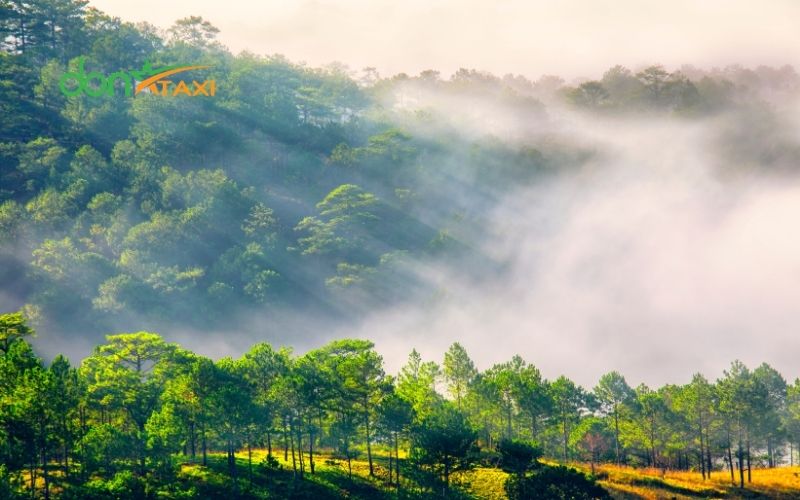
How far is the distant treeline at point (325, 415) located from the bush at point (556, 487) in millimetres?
2222

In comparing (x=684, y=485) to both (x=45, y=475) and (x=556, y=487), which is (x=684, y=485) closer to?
(x=556, y=487)

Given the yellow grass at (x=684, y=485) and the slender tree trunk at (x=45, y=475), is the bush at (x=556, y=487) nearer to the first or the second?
the yellow grass at (x=684, y=485)

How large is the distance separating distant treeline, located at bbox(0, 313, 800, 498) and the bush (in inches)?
87.5

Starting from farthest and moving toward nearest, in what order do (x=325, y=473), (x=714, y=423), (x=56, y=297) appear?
(x=56, y=297), (x=714, y=423), (x=325, y=473)

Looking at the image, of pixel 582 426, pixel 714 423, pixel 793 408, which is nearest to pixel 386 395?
pixel 582 426

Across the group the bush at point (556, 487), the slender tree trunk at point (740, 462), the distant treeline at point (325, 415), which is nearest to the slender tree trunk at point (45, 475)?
the distant treeline at point (325, 415)

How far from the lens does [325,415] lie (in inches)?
4186

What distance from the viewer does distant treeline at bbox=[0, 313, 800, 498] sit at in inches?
3506

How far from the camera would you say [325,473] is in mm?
102688

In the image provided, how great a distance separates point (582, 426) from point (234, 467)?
189ft

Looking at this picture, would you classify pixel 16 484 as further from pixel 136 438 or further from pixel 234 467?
pixel 234 467

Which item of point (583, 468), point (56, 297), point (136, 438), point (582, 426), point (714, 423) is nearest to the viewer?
point (136, 438)

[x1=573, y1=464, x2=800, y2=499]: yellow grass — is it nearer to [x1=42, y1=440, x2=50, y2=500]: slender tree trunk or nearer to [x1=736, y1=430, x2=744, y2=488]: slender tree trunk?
[x1=736, y1=430, x2=744, y2=488]: slender tree trunk

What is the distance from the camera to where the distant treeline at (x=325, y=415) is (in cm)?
8906
